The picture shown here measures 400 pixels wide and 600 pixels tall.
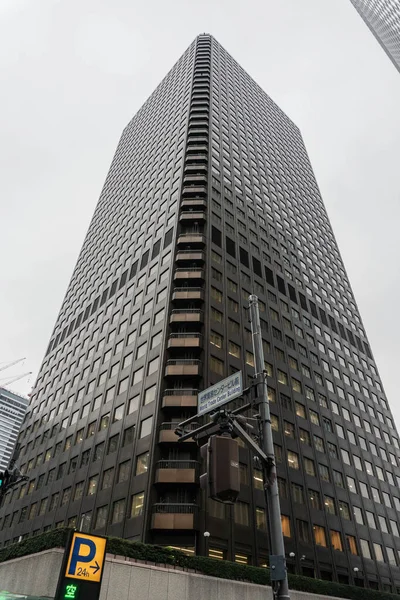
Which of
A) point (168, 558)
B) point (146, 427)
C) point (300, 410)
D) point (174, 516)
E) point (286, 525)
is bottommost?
point (168, 558)

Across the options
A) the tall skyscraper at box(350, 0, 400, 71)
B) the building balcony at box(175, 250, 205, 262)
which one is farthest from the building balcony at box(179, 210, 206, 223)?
the tall skyscraper at box(350, 0, 400, 71)

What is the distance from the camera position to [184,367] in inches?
1654

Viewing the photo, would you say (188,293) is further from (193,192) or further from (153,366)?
(193,192)

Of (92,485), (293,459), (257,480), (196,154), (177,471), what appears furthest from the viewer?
(196,154)

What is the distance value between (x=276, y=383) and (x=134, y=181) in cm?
5197

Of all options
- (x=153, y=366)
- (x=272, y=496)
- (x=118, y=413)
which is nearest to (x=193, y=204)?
(x=153, y=366)

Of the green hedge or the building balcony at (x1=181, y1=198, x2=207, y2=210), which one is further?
the building balcony at (x1=181, y1=198, x2=207, y2=210)

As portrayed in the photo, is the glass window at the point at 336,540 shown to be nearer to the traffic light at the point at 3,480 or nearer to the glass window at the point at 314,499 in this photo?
the glass window at the point at 314,499

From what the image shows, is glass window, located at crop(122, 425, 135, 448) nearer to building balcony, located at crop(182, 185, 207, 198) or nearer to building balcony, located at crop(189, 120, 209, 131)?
building balcony, located at crop(182, 185, 207, 198)

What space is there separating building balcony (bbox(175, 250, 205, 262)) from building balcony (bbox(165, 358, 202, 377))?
13.8 m

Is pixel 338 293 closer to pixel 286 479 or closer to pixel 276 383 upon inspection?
pixel 276 383

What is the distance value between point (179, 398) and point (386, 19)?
11220cm

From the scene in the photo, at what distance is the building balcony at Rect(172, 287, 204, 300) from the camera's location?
47.9 meters

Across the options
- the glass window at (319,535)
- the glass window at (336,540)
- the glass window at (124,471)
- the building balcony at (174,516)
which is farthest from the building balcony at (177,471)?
the glass window at (336,540)
